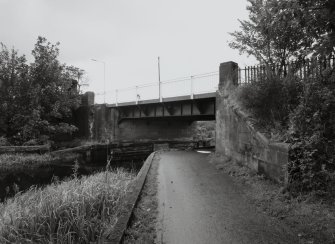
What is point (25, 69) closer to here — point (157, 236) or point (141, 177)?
point (141, 177)

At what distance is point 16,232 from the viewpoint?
463 centimetres

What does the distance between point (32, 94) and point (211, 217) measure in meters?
22.1

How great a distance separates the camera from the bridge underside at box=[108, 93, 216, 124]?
58.7 feet

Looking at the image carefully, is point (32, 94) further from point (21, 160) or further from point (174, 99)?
point (174, 99)

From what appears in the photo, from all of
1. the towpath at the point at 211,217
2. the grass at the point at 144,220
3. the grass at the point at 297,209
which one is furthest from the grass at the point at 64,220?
the grass at the point at 297,209

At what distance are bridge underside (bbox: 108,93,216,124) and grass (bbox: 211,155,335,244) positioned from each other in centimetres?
1090

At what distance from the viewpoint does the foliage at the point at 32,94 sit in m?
22.1

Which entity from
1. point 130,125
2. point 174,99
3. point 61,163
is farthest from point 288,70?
point 130,125

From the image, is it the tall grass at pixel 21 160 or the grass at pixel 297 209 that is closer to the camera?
the grass at pixel 297 209

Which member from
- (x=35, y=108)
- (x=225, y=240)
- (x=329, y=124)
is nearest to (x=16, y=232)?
(x=225, y=240)

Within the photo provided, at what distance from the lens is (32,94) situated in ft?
74.5

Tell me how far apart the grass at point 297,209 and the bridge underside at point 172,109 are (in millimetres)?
10897

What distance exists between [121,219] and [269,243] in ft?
7.52

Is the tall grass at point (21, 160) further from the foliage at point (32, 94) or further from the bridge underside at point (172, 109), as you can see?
the bridge underside at point (172, 109)
